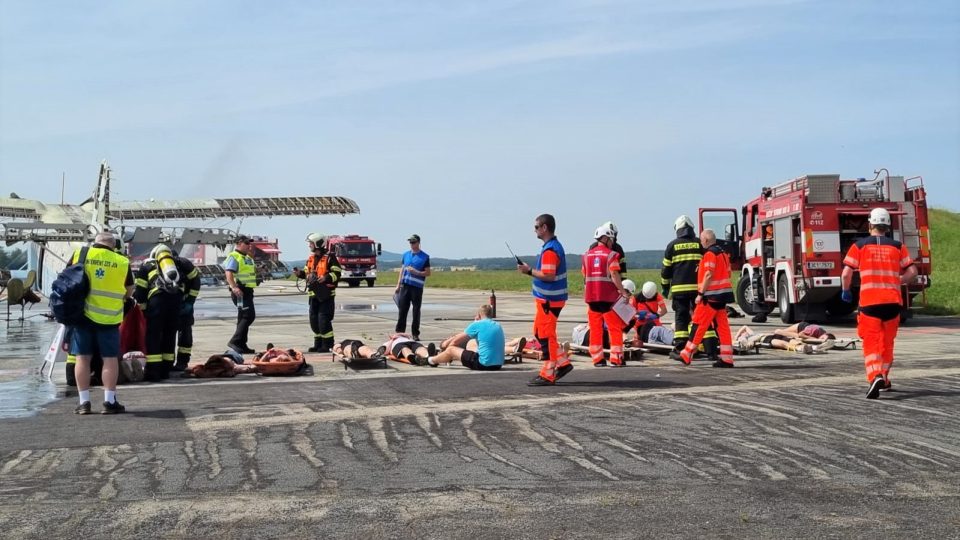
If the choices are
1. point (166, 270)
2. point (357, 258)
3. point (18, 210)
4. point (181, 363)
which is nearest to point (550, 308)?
point (166, 270)

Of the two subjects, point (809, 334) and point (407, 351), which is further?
point (809, 334)

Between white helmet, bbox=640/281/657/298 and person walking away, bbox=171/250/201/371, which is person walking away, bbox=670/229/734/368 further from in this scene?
person walking away, bbox=171/250/201/371

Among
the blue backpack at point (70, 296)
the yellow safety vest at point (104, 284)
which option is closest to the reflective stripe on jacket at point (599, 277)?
the yellow safety vest at point (104, 284)

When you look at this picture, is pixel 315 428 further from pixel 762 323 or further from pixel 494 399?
pixel 762 323

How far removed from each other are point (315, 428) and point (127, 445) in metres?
1.44

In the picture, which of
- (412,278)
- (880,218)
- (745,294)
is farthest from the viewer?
(745,294)

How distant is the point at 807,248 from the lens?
19.8 m

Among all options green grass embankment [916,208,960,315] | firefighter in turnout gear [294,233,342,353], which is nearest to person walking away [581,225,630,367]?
firefighter in turnout gear [294,233,342,353]

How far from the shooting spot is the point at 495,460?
6.38m

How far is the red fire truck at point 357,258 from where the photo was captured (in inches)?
2152

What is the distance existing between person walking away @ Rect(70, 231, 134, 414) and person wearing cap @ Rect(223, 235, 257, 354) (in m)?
5.09

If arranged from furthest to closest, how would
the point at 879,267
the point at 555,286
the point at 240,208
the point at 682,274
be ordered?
the point at 240,208
the point at 682,274
the point at 555,286
the point at 879,267

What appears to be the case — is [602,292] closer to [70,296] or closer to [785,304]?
[70,296]

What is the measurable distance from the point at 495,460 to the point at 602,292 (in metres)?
5.81
